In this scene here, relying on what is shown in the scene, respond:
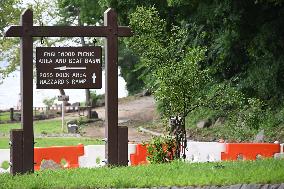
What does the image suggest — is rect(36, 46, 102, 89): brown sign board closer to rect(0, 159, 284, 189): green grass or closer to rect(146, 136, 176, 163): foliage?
rect(146, 136, 176, 163): foliage

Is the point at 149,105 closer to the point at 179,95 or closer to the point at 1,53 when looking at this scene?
the point at 1,53

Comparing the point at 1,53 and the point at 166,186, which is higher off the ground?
the point at 1,53

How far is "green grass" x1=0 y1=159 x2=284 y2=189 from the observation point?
13573mm

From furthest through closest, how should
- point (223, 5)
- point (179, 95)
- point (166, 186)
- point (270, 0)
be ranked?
point (223, 5) → point (270, 0) → point (179, 95) → point (166, 186)

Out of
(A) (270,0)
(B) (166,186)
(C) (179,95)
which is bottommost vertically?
(B) (166,186)

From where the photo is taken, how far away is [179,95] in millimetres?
20219

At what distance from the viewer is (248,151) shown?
21609 mm

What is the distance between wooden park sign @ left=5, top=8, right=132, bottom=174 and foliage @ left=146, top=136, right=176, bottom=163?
989mm

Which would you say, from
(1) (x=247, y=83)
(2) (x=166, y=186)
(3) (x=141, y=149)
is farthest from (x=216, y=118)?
(2) (x=166, y=186)

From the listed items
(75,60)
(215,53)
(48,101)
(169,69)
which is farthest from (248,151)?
(48,101)

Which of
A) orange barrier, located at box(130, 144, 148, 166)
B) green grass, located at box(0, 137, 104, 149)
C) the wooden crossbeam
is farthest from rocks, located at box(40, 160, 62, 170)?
green grass, located at box(0, 137, 104, 149)

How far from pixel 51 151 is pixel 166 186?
24.7 ft

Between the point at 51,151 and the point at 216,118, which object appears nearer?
the point at 51,151

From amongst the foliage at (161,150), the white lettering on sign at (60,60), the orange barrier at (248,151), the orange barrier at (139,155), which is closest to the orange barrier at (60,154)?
the orange barrier at (139,155)
